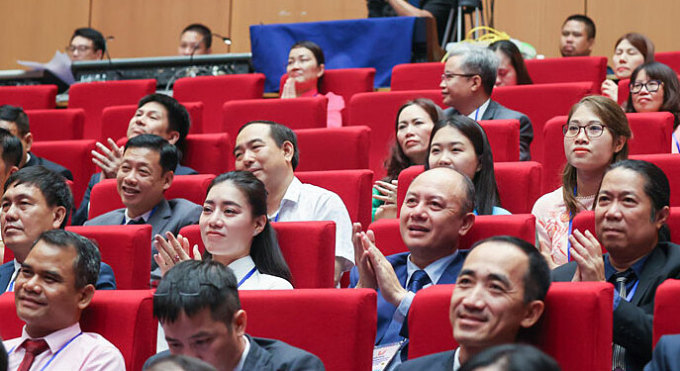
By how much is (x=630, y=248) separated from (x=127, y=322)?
440 mm

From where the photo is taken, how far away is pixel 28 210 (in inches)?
45.7

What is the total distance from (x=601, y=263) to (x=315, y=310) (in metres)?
0.24

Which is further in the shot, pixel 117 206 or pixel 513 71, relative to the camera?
pixel 513 71

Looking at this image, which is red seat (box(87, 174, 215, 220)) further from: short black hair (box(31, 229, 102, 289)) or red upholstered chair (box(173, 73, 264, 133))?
red upholstered chair (box(173, 73, 264, 133))

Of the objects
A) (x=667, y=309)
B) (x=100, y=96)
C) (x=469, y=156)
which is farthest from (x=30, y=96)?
(x=667, y=309)

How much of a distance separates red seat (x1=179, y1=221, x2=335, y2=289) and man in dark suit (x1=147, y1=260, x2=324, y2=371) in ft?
0.73

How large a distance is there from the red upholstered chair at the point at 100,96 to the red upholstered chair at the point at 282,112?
1.12 ft

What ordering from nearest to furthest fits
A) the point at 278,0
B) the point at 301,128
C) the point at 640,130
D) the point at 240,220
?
the point at 240,220, the point at 640,130, the point at 301,128, the point at 278,0

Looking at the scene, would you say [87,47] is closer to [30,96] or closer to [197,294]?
[30,96]

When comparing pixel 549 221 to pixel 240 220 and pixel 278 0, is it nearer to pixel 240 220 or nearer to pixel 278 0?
pixel 240 220

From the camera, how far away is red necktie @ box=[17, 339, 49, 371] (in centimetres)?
89

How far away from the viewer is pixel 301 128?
5.19 ft

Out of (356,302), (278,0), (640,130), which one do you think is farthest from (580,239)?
(278,0)

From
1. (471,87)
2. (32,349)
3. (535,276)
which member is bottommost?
(32,349)
